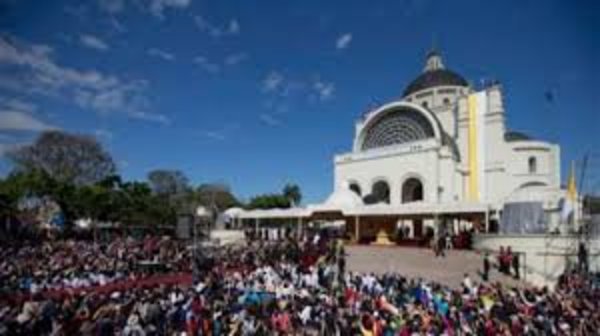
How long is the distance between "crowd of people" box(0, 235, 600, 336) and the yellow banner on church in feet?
77.8

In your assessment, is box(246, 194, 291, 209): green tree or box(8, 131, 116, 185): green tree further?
box(246, 194, 291, 209): green tree

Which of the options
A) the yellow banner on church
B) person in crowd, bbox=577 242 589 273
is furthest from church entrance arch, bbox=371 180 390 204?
person in crowd, bbox=577 242 589 273

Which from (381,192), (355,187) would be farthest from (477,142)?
(355,187)

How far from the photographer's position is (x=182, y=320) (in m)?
11.0

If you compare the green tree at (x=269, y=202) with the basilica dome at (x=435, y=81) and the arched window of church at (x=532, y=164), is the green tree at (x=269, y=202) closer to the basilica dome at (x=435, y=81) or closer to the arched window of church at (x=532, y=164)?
the basilica dome at (x=435, y=81)

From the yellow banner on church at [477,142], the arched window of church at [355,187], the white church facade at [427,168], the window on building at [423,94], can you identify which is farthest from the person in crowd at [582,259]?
the window on building at [423,94]

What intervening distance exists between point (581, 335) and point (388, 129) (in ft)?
115

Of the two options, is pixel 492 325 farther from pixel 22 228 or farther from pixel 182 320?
pixel 22 228

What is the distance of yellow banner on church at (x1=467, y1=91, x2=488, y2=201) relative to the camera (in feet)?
134

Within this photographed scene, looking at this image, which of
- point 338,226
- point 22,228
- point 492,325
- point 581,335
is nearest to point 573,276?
point 581,335

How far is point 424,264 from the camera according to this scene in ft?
66.5

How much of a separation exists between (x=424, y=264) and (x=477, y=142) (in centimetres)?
2433

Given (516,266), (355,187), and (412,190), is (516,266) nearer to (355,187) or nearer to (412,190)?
(412,190)

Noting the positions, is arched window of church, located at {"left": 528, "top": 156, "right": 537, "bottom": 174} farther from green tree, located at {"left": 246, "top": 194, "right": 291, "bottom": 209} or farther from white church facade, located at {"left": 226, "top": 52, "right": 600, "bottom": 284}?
green tree, located at {"left": 246, "top": 194, "right": 291, "bottom": 209}
